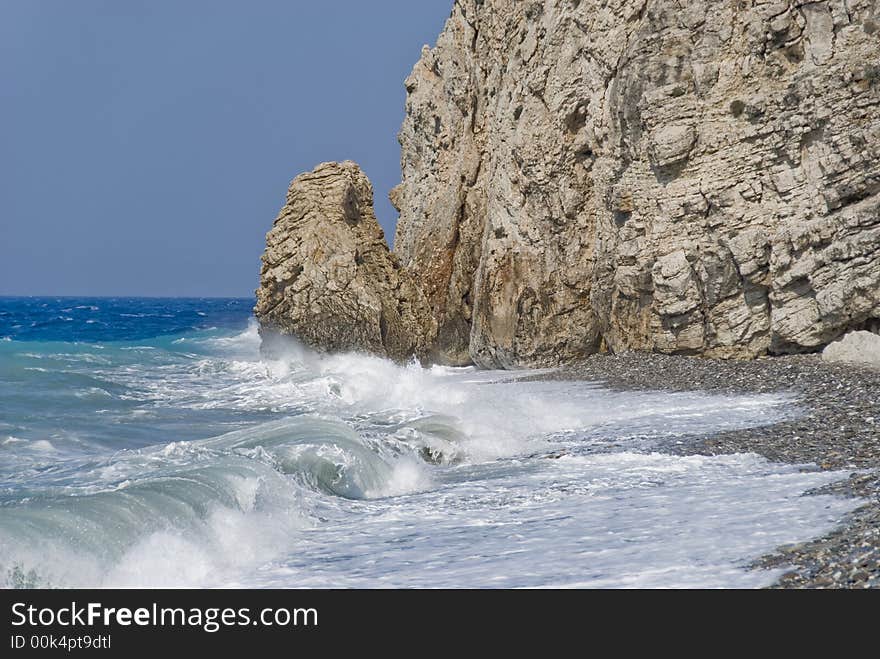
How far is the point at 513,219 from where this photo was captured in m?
26.3

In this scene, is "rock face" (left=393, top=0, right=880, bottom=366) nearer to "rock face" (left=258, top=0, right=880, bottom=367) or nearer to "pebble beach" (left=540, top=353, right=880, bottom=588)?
"rock face" (left=258, top=0, right=880, bottom=367)

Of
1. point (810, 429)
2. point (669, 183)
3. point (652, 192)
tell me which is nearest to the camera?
point (810, 429)

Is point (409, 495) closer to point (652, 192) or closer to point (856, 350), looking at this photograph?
point (856, 350)

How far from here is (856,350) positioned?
54.5ft

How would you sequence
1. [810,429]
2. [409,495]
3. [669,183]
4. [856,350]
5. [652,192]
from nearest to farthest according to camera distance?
[409,495], [810,429], [856,350], [669,183], [652,192]

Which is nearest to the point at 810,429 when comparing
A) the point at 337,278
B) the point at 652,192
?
the point at 652,192

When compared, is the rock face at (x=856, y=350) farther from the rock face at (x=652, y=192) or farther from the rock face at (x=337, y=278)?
the rock face at (x=337, y=278)

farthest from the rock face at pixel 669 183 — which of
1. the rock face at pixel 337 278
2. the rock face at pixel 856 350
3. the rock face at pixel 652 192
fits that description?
the rock face at pixel 337 278

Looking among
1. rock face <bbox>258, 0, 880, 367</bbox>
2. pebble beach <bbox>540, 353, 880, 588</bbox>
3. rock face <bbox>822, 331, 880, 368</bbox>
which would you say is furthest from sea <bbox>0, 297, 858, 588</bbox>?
rock face <bbox>258, 0, 880, 367</bbox>

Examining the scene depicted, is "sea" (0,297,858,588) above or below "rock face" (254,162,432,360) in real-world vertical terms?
below

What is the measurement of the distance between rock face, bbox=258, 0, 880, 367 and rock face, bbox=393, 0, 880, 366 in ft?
0.15

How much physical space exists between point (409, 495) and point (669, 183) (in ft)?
42.8

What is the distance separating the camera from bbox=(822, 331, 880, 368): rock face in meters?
16.4
